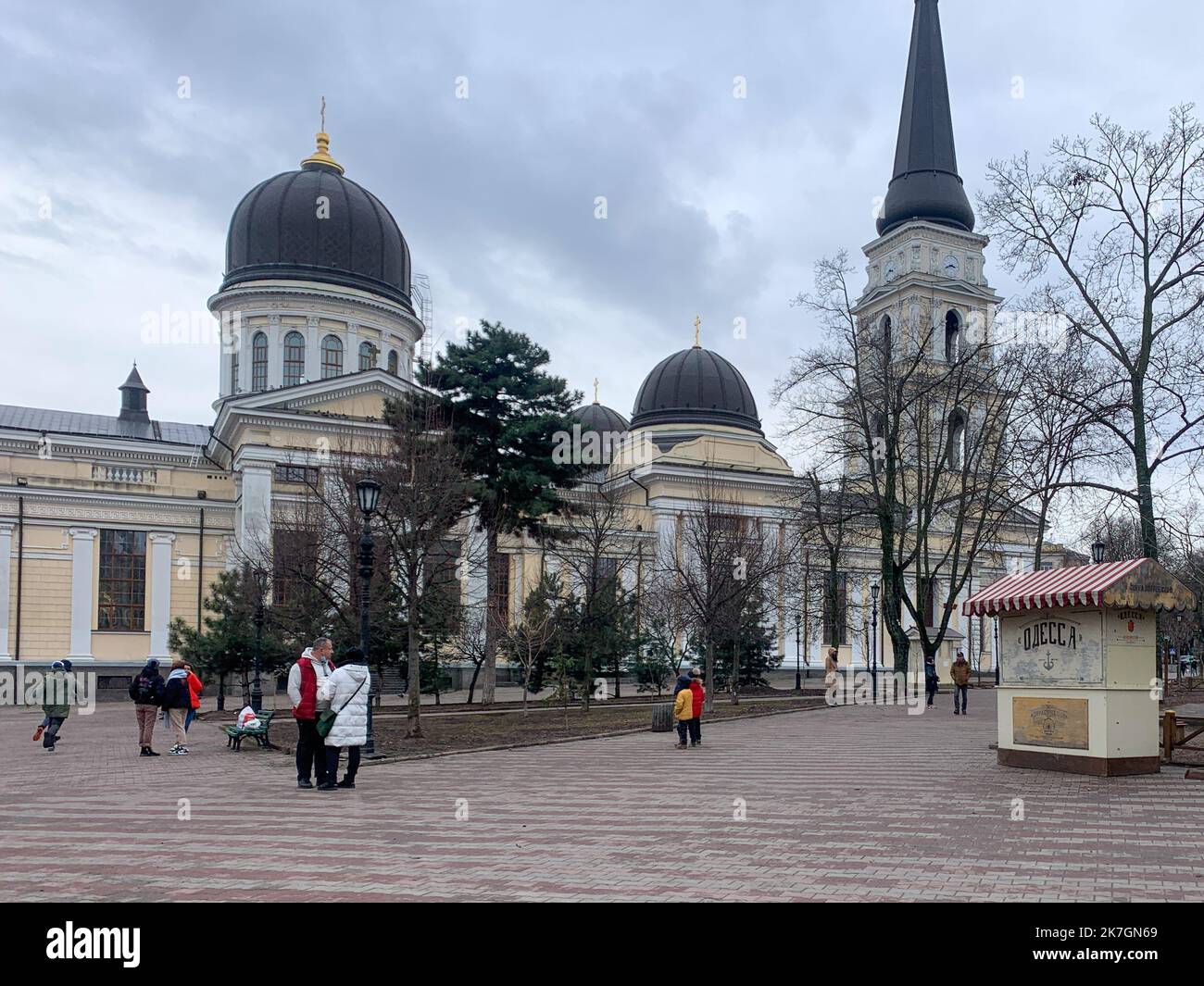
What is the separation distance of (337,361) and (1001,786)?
4513 cm

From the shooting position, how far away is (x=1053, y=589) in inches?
579

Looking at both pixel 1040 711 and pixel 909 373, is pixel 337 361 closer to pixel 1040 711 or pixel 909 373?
pixel 909 373

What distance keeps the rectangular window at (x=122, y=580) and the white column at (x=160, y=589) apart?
1.12ft

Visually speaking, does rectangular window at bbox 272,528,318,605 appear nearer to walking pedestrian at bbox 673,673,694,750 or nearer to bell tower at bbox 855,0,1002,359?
walking pedestrian at bbox 673,673,694,750

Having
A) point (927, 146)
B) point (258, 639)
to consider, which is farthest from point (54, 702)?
point (927, 146)

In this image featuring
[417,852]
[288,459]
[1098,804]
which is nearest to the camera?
[417,852]

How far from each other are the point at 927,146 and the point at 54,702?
2318 inches

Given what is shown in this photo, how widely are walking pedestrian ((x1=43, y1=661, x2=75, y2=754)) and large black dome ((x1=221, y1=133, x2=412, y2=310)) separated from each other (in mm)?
36203

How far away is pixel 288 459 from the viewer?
1780 inches

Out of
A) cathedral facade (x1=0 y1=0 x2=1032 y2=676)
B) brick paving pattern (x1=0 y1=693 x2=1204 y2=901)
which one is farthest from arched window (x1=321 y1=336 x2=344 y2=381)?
brick paving pattern (x1=0 y1=693 x2=1204 y2=901)

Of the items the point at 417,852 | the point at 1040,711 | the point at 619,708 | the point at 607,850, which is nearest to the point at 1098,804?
the point at 1040,711

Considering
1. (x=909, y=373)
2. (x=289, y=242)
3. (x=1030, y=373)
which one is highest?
(x=289, y=242)

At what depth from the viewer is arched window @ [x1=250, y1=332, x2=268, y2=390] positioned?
174 feet

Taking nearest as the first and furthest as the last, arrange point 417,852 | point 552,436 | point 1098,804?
1. point 417,852
2. point 1098,804
3. point 552,436
